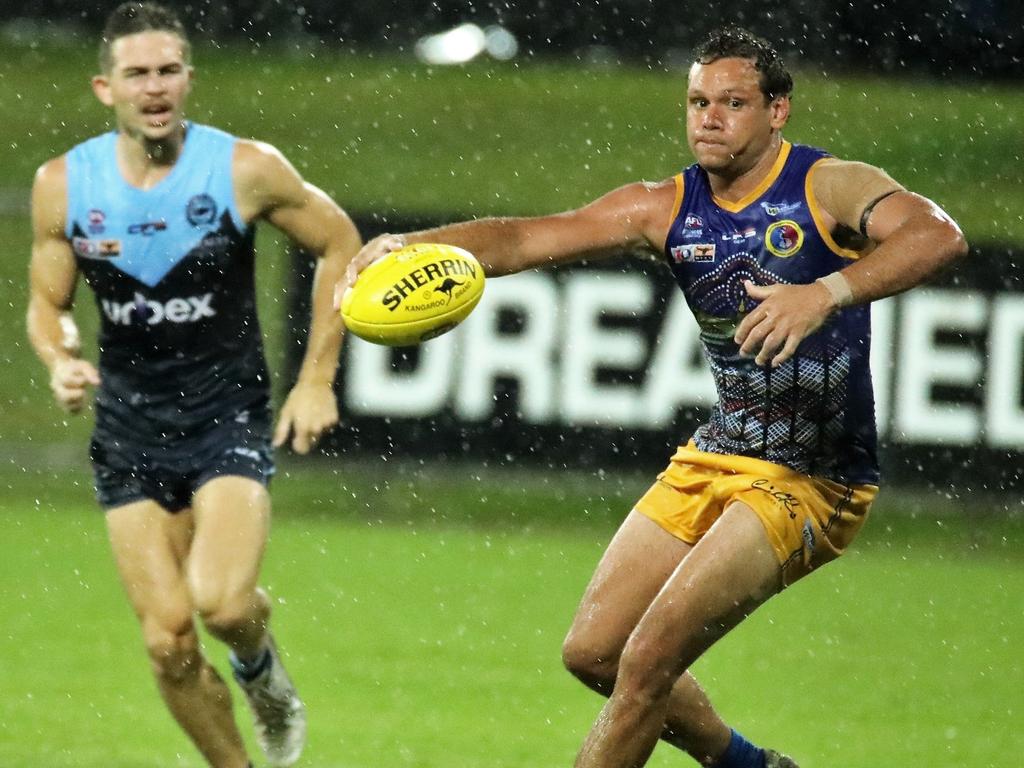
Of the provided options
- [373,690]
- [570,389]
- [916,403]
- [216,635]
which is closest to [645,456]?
[570,389]

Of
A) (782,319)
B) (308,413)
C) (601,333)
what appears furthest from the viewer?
(601,333)

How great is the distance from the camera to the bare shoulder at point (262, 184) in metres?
6.00

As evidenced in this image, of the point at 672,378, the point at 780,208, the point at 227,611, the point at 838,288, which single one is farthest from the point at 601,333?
the point at 838,288

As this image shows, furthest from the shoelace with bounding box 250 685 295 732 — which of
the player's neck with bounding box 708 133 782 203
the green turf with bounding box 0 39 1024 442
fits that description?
the green turf with bounding box 0 39 1024 442

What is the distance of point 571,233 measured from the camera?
17.1ft

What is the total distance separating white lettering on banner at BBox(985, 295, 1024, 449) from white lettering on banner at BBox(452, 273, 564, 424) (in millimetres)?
2539

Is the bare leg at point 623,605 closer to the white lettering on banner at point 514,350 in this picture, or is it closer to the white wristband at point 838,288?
the white wristband at point 838,288

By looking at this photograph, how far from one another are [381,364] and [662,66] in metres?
12.1

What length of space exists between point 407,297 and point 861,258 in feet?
4.12

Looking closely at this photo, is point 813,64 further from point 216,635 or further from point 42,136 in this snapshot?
point 216,635

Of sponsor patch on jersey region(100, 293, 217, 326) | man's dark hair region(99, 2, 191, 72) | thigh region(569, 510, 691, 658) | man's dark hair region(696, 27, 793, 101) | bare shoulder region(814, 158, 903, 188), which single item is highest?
man's dark hair region(99, 2, 191, 72)

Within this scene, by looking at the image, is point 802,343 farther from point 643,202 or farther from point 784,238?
point 643,202

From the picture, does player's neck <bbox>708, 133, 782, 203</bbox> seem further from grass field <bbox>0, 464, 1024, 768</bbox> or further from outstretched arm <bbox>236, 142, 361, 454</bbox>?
grass field <bbox>0, 464, 1024, 768</bbox>

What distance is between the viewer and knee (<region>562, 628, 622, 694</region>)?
5117 millimetres
